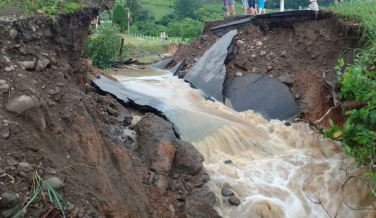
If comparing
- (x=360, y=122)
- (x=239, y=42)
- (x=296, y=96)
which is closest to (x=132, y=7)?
(x=239, y=42)

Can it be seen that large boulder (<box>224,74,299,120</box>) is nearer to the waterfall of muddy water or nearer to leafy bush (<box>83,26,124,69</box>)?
the waterfall of muddy water

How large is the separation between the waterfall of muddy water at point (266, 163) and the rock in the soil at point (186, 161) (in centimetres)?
30

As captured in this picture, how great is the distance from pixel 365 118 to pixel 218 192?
78.3 inches

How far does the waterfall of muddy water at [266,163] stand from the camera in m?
5.12

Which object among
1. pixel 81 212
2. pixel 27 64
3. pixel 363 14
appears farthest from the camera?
pixel 363 14

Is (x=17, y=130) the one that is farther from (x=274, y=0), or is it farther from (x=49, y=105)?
(x=274, y=0)

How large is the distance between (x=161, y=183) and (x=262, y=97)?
4.77 metres

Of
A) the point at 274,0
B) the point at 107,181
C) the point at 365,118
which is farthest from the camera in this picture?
the point at 274,0

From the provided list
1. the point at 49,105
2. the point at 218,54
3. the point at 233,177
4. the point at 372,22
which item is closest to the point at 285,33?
the point at 218,54

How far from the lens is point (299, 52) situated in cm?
956

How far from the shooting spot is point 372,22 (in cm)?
747

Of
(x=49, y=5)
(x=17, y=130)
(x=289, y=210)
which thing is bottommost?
(x=289, y=210)

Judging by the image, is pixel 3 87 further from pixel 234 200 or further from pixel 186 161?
pixel 234 200

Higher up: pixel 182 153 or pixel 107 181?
pixel 107 181
